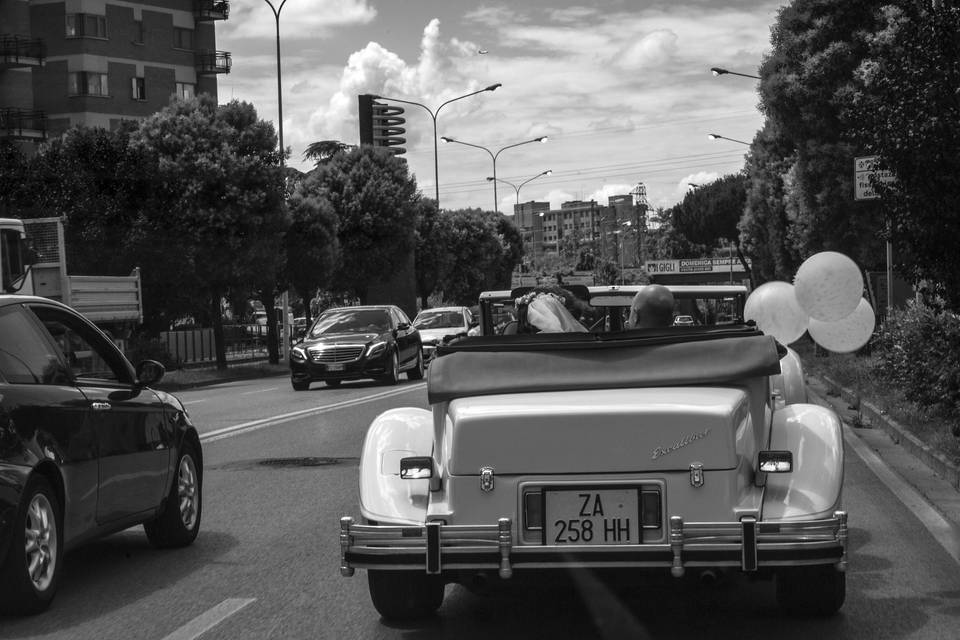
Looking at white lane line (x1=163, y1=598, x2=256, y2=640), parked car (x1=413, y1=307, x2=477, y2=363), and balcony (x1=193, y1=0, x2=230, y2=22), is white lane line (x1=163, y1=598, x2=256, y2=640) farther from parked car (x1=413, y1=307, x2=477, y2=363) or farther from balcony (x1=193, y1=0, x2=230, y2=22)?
balcony (x1=193, y1=0, x2=230, y2=22)

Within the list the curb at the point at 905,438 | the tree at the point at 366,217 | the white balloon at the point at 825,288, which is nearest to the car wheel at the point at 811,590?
the curb at the point at 905,438

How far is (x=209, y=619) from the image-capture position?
242 inches

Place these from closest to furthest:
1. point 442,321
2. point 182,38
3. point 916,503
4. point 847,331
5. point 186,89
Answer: point 916,503
point 847,331
point 442,321
point 182,38
point 186,89

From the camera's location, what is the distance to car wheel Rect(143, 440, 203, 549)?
8094 millimetres

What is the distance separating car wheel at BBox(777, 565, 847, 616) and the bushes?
5.72m

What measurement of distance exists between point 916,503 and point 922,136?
8.57 ft

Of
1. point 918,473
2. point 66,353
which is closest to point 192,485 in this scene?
point 66,353

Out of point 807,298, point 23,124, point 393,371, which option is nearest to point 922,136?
point 807,298

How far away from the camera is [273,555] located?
7836 millimetres

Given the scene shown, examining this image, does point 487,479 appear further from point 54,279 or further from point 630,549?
point 54,279

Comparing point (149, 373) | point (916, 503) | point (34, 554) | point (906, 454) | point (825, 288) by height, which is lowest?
point (906, 454)

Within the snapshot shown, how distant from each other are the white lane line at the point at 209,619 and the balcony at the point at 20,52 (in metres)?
51.6

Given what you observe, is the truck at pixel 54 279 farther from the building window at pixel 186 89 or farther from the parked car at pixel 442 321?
the building window at pixel 186 89

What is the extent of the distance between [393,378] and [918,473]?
16169 mm
